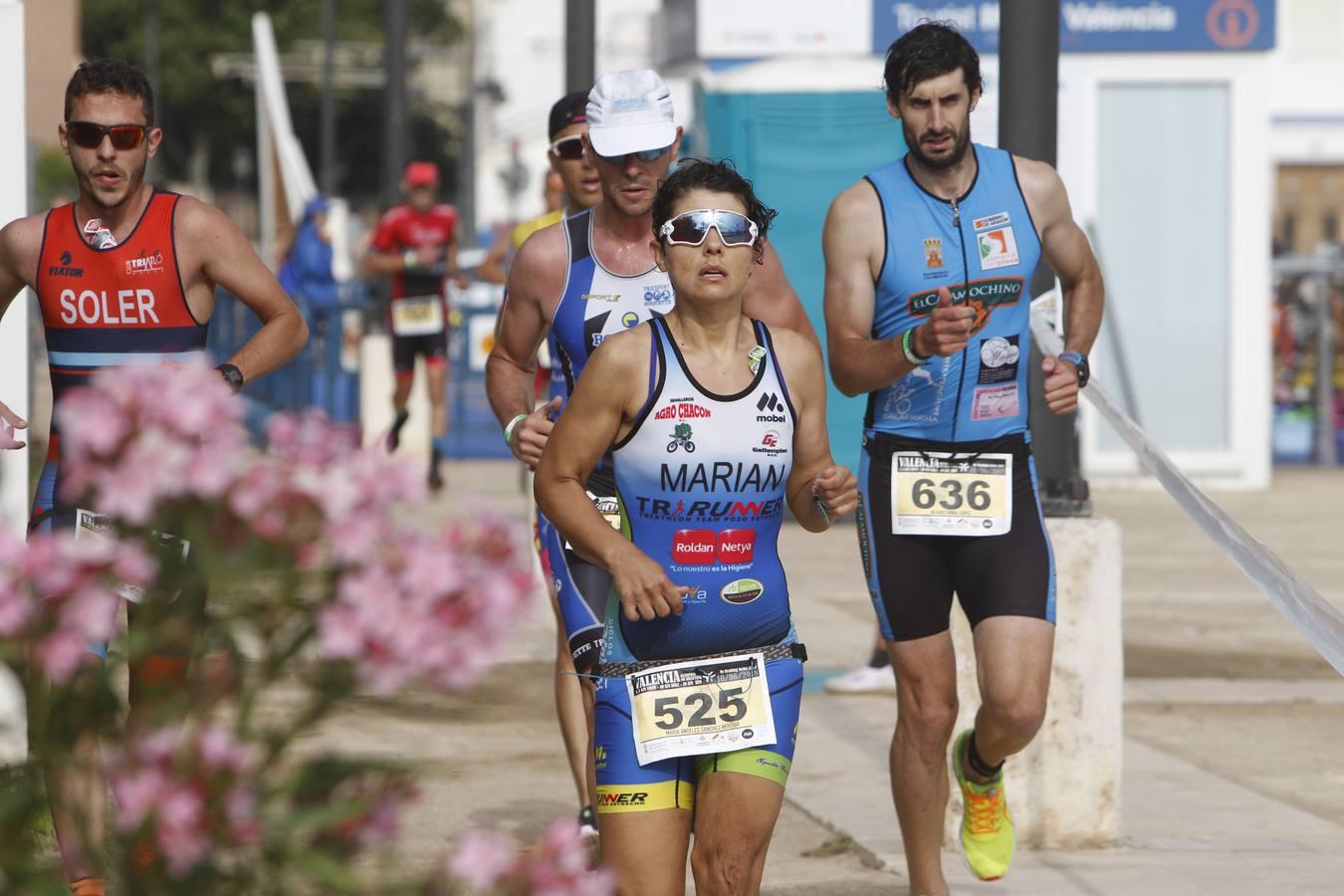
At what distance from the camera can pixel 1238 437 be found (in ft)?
58.7

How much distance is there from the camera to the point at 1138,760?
7.80m

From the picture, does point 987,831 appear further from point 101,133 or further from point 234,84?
point 234,84

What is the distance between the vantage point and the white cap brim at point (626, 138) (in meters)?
5.44

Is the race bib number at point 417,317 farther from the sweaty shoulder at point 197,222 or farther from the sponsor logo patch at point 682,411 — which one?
the sponsor logo patch at point 682,411

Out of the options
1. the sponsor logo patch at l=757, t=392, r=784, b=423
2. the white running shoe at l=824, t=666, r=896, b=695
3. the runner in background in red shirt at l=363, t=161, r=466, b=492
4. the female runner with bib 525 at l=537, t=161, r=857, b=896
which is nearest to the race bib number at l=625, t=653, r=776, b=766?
the female runner with bib 525 at l=537, t=161, r=857, b=896

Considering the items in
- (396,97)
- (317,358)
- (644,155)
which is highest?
(396,97)

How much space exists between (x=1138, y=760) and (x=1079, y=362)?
2609 mm

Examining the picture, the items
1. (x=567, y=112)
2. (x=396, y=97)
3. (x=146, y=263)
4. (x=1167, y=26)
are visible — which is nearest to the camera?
(x=146, y=263)

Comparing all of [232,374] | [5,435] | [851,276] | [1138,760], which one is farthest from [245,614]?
[1138,760]

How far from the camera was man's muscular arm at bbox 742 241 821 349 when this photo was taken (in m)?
5.38

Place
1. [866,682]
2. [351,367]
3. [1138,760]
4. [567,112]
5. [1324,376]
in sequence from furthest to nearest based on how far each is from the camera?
[351,367]
[1324,376]
[866,682]
[1138,760]
[567,112]

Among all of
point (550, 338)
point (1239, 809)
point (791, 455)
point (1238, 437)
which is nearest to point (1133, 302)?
point (1238, 437)

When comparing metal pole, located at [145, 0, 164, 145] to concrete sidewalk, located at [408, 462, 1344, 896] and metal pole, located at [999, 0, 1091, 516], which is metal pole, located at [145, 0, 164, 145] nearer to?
concrete sidewalk, located at [408, 462, 1344, 896]

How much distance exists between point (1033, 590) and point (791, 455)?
1.15 meters
